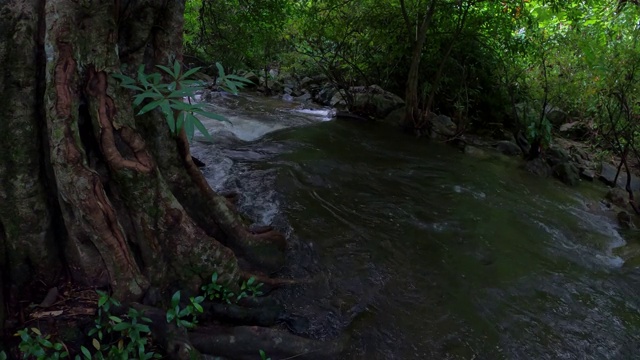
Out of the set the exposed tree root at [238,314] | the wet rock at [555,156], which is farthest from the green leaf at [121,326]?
the wet rock at [555,156]

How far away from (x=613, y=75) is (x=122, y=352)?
8.61 m

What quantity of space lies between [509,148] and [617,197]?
313 centimetres

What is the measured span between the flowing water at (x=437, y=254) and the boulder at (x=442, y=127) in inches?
103

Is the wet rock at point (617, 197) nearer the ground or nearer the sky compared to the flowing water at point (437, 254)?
nearer the sky

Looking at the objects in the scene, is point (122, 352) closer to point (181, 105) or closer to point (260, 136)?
point (181, 105)

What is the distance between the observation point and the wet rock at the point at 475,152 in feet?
33.5

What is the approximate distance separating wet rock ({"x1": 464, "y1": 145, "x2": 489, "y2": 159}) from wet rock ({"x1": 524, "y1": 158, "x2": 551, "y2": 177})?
959 mm

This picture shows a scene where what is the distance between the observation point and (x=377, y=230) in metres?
5.20

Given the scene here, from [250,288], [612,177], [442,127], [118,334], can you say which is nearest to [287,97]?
Result: [442,127]

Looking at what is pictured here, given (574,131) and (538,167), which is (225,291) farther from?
(574,131)

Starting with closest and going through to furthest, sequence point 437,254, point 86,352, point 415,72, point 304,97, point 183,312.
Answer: point 86,352 < point 183,312 < point 437,254 < point 415,72 < point 304,97

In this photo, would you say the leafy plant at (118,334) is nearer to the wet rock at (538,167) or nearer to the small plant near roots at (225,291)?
the small plant near roots at (225,291)

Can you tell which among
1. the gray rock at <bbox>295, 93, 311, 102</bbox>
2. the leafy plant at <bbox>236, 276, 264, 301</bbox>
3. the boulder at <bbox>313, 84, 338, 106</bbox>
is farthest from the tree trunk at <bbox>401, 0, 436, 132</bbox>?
the leafy plant at <bbox>236, 276, 264, 301</bbox>

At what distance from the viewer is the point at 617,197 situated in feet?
26.6
